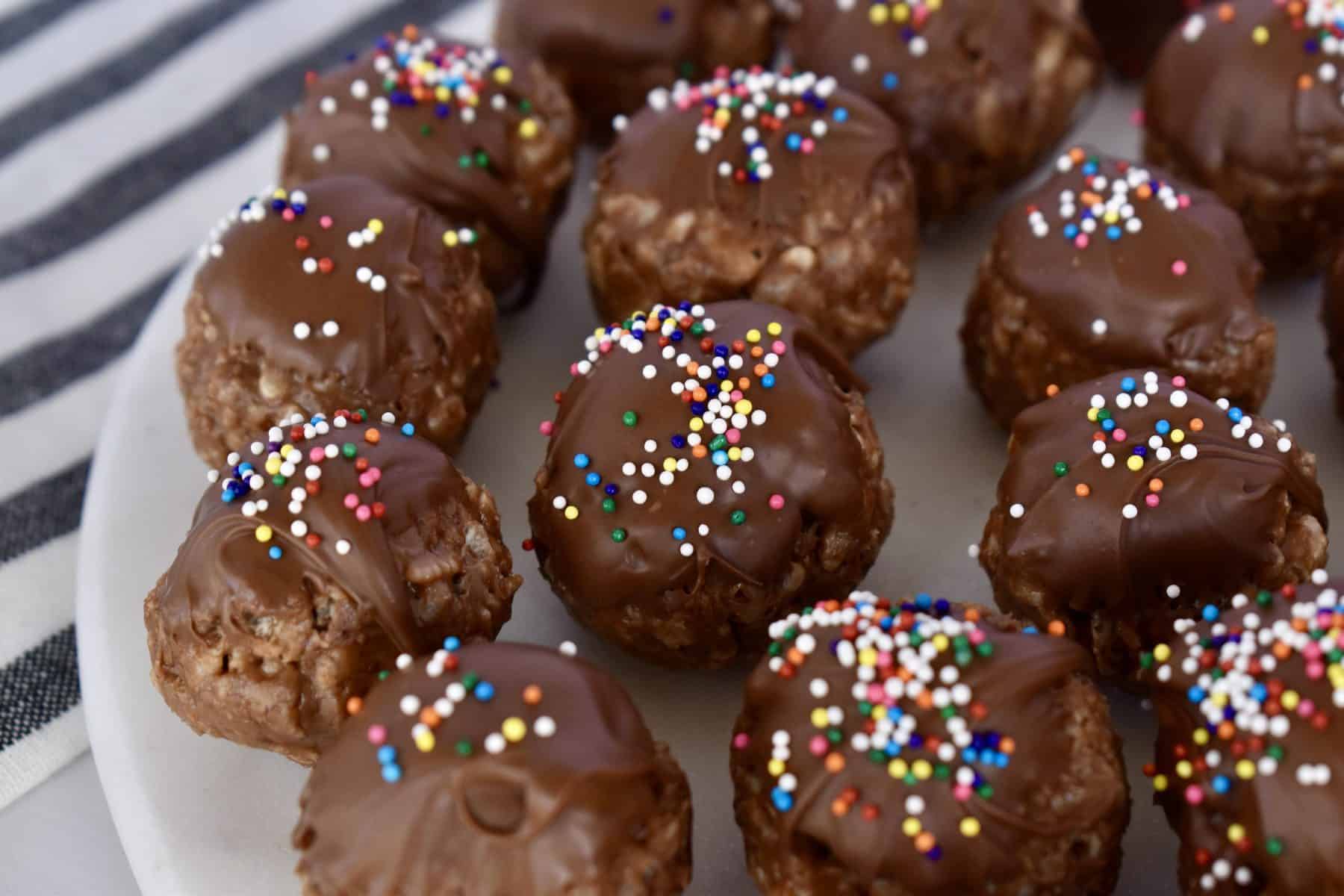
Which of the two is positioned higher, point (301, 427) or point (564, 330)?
point (301, 427)

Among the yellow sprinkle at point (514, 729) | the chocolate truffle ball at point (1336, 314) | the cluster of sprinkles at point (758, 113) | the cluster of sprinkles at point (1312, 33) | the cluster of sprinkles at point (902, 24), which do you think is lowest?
the yellow sprinkle at point (514, 729)

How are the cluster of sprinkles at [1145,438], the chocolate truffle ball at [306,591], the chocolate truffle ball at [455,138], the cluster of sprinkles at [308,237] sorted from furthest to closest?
the chocolate truffle ball at [455,138]
the cluster of sprinkles at [308,237]
the cluster of sprinkles at [1145,438]
the chocolate truffle ball at [306,591]

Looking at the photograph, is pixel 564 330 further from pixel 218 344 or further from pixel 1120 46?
pixel 1120 46

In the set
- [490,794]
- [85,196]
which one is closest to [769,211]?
[490,794]

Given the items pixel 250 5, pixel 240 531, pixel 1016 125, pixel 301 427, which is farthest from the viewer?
pixel 250 5

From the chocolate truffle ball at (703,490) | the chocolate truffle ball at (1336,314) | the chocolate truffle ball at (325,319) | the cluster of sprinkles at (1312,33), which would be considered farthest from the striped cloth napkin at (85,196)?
the chocolate truffle ball at (1336,314)

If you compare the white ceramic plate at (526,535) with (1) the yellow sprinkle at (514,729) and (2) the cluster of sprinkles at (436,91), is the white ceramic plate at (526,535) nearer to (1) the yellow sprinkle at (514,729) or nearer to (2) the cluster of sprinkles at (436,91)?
(2) the cluster of sprinkles at (436,91)

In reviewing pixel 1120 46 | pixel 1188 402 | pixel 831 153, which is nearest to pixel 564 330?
pixel 831 153

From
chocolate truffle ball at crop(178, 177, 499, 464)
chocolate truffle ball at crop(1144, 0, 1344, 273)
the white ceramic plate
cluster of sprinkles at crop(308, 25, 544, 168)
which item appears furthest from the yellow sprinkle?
chocolate truffle ball at crop(1144, 0, 1344, 273)
